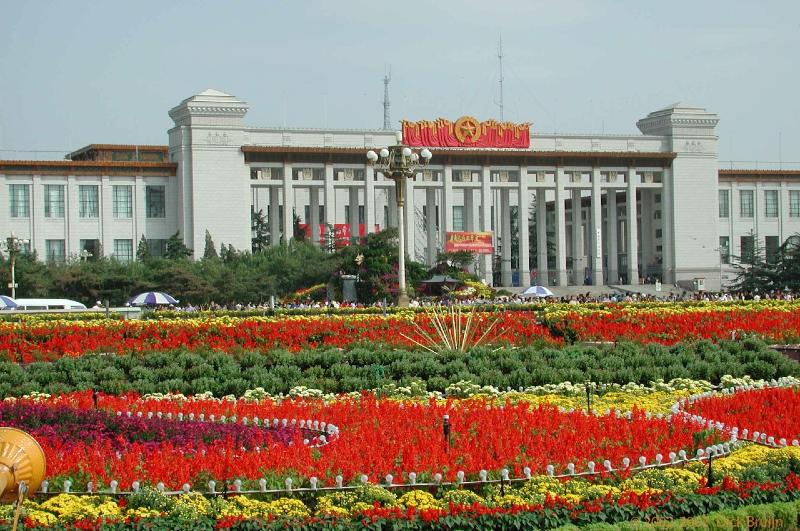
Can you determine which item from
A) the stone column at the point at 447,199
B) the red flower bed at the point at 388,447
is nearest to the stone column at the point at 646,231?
the stone column at the point at 447,199

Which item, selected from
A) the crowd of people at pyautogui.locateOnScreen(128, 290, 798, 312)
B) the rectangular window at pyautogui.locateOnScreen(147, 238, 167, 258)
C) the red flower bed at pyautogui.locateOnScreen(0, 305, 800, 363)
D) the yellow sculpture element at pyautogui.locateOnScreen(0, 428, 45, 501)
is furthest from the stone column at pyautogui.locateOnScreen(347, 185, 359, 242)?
the yellow sculpture element at pyautogui.locateOnScreen(0, 428, 45, 501)

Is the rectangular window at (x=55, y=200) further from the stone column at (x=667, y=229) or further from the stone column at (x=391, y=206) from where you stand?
the stone column at (x=667, y=229)

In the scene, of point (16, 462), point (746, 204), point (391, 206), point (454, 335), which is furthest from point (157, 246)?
point (16, 462)

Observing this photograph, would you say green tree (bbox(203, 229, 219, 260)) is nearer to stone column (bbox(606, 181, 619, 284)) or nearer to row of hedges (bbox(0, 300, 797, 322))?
stone column (bbox(606, 181, 619, 284))

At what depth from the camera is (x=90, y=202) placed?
58.3 meters

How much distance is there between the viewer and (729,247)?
225ft

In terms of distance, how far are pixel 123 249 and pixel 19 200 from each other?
5.34 meters

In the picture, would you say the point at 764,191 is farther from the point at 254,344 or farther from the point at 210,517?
the point at 210,517

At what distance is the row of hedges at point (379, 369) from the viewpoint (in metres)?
16.4

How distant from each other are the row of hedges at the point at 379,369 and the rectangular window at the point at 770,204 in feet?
175

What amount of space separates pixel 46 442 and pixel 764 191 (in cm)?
6415

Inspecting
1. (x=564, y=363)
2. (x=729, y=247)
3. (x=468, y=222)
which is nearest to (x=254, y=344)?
(x=564, y=363)

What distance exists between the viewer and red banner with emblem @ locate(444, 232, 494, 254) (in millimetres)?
56906

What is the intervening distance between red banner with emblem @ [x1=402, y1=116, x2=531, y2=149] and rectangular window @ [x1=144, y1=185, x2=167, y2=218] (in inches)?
481
